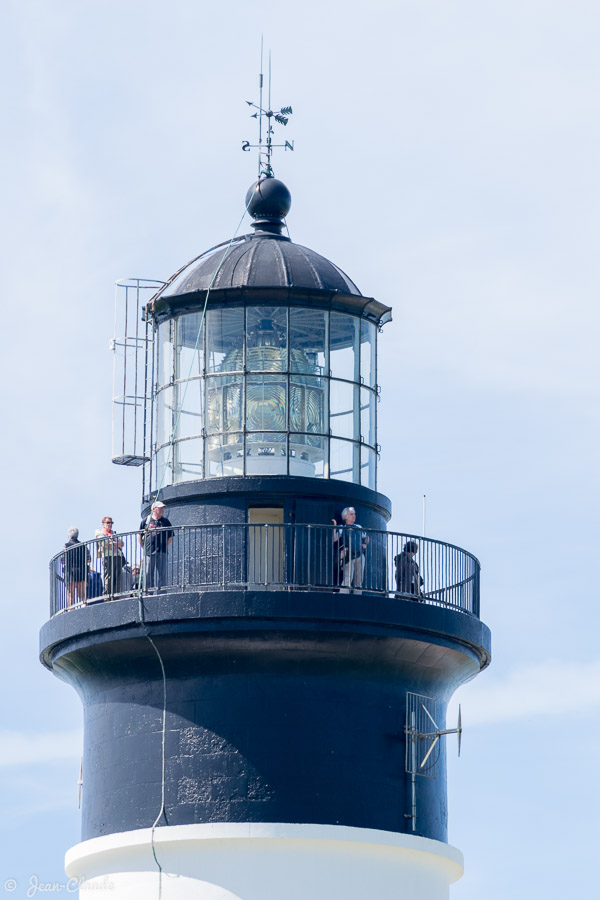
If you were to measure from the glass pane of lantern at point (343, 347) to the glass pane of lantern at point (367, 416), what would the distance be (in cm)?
28

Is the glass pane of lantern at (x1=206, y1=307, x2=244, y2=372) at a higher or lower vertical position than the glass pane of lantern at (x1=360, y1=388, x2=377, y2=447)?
higher

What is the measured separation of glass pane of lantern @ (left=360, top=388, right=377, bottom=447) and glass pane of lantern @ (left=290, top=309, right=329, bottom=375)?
702mm

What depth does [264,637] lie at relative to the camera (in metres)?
25.8

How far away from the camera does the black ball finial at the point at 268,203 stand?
95.7ft

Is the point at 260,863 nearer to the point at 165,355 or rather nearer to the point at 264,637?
the point at 264,637

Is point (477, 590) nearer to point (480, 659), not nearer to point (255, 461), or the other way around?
point (480, 659)

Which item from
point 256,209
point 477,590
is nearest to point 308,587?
point 477,590

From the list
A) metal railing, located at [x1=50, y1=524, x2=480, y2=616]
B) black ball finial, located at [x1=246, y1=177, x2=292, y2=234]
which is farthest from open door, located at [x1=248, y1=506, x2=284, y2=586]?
black ball finial, located at [x1=246, y1=177, x2=292, y2=234]

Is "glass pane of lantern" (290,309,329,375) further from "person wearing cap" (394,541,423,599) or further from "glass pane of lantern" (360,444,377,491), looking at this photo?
"person wearing cap" (394,541,423,599)

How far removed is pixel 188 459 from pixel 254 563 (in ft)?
6.37

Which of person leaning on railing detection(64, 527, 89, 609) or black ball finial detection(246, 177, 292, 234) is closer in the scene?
person leaning on railing detection(64, 527, 89, 609)

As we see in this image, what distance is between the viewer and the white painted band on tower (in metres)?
25.5

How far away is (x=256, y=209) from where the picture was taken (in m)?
29.2

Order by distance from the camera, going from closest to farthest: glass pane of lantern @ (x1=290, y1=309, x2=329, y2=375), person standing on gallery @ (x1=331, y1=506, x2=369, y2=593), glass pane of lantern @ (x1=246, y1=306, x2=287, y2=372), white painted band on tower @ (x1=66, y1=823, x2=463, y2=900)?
white painted band on tower @ (x1=66, y1=823, x2=463, y2=900) → person standing on gallery @ (x1=331, y1=506, x2=369, y2=593) → glass pane of lantern @ (x1=246, y1=306, x2=287, y2=372) → glass pane of lantern @ (x1=290, y1=309, x2=329, y2=375)
